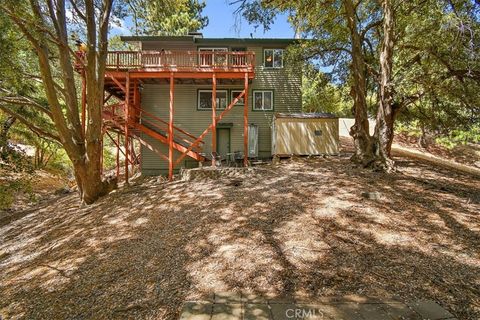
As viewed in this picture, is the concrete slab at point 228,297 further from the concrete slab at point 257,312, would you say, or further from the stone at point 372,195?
the stone at point 372,195

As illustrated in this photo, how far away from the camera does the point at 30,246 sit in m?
6.37

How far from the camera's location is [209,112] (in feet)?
47.6

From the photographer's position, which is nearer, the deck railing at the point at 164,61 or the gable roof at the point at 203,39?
the deck railing at the point at 164,61

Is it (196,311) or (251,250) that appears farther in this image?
(251,250)

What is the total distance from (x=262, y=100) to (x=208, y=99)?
2944mm

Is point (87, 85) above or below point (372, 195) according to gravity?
above

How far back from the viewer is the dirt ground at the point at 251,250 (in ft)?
11.2

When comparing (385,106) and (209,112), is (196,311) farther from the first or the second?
(209,112)

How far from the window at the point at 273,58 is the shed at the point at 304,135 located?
3836mm

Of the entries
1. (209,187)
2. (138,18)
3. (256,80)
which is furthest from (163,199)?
(256,80)

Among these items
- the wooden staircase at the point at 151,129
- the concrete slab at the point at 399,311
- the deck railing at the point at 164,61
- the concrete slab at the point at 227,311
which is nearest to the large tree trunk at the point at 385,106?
the deck railing at the point at 164,61

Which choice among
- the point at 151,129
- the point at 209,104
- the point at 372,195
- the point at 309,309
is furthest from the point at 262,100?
the point at 309,309

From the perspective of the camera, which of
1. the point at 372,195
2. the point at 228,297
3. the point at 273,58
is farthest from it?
the point at 273,58

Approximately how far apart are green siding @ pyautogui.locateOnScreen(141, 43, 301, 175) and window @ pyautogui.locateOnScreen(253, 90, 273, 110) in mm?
228
